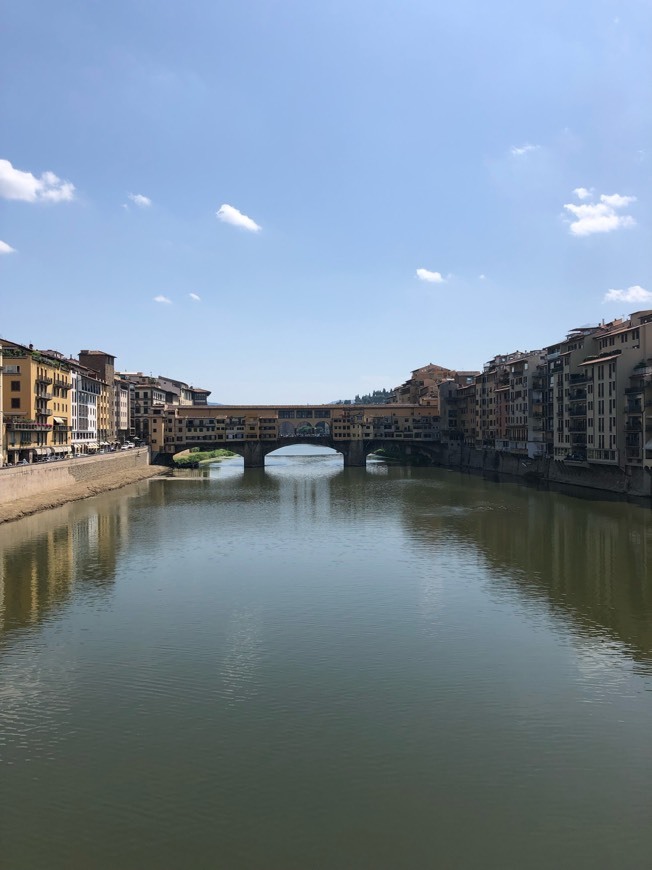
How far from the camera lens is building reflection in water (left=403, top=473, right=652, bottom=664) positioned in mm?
28625

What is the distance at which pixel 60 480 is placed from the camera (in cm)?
6731

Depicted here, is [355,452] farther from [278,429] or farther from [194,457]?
[194,457]

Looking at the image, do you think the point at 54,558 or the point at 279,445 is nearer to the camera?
the point at 54,558

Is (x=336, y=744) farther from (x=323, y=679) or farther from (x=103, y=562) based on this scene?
(x=103, y=562)

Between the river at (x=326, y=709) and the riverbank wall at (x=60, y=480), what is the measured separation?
44.5 ft

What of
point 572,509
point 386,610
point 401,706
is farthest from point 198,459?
point 401,706

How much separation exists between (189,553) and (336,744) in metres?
26.2

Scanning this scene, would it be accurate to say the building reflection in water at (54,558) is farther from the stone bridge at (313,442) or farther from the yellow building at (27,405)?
the stone bridge at (313,442)

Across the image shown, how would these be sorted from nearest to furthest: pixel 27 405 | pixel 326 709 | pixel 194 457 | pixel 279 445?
pixel 326 709 < pixel 27 405 < pixel 279 445 < pixel 194 457

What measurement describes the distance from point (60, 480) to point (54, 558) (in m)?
29.7

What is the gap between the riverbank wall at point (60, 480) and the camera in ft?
179

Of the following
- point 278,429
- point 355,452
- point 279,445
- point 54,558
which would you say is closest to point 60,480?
point 54,558

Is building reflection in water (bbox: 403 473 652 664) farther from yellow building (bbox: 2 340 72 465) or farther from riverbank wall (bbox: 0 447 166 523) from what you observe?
yellow building (bbox: 2 340 72 465)

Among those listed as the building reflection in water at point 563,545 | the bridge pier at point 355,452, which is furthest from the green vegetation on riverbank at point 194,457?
the building reflection in water at point 563,545
